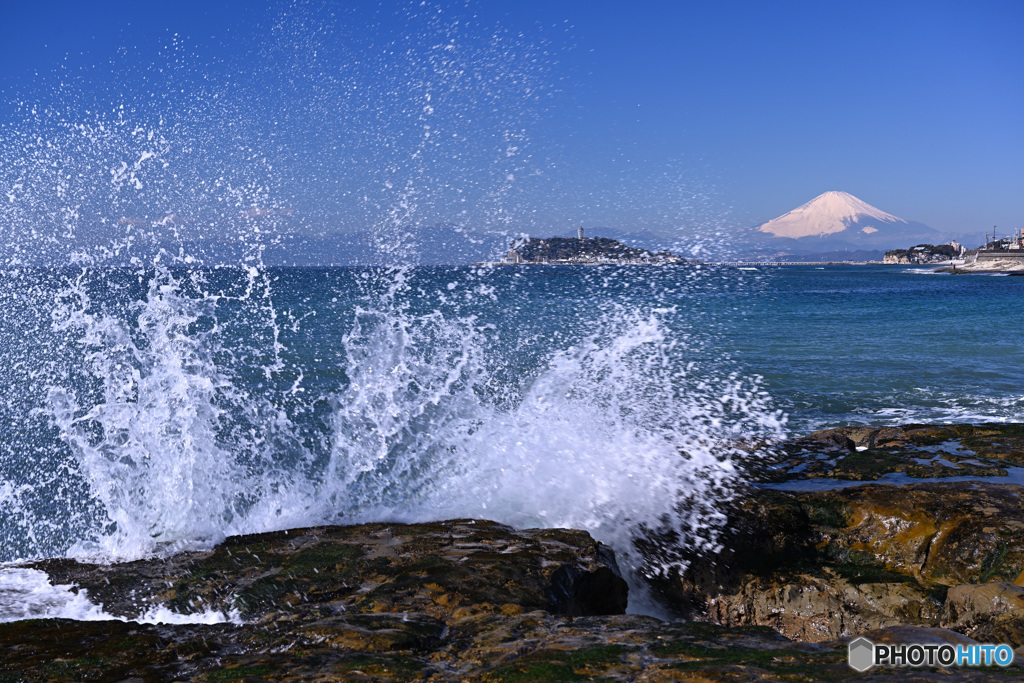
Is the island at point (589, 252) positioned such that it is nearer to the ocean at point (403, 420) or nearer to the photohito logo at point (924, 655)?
the ocean at point (403, 420)

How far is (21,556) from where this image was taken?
663 centimetres

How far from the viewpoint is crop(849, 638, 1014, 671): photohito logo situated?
2766mm

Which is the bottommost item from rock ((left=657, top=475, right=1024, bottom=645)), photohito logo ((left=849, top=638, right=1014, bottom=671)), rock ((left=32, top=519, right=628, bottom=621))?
rock ((left=657, top=475, right=1024, bottom=645))

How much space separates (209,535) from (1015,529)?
6.42 m

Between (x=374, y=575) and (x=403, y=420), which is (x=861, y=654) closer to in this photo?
(x=374, y=575)

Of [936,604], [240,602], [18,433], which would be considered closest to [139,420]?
[240,602]

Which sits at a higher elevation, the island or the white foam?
the island

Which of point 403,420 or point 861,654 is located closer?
point 861,654

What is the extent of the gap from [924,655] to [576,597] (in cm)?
213

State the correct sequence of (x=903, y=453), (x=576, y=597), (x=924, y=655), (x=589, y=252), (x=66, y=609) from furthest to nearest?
1. (x=589, y=252)
2. (x=903, y=453)
3. (x=576, y=597)
4. (x=66, y=609)
5. (x=924, y=655)

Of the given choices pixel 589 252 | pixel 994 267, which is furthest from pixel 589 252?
pixel 994 267

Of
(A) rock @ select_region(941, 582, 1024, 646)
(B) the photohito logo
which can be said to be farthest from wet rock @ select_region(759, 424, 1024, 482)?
(B) the photohito logo

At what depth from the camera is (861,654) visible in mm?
2889

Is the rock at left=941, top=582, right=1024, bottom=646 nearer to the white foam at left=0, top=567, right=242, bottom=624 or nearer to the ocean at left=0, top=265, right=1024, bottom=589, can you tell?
the ocean at left=0, top=265, right=1024, bottom=589
